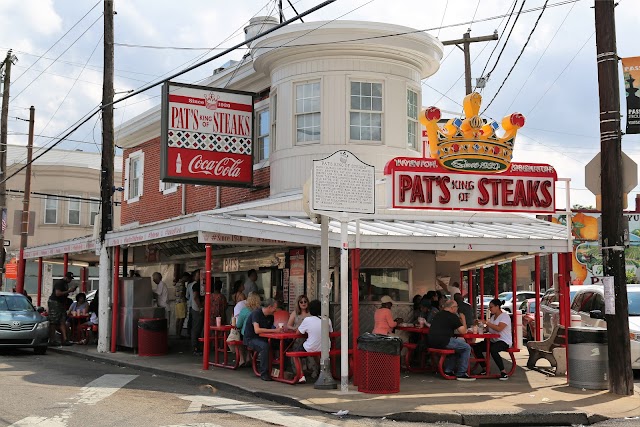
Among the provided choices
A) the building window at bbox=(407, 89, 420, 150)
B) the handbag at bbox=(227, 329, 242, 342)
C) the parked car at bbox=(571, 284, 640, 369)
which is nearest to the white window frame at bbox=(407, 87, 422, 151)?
the building window at bbox=(407, 89, 420, 150)

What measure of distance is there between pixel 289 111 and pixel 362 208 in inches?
260

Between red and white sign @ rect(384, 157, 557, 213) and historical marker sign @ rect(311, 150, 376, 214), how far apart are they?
65.3 inches

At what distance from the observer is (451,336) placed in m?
13.4

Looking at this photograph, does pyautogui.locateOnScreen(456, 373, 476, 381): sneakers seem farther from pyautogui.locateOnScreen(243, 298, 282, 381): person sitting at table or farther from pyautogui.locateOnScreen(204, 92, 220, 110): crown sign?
pyautogui.locateOnScreen(204, 92, 220, 110): crown sign

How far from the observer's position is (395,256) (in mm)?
16188

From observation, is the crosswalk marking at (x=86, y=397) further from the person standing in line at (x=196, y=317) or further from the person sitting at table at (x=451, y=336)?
the person sitting at table at (x=451, y=336)

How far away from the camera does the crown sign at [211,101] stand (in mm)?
18312

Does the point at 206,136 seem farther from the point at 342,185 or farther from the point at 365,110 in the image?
the point at 342,185

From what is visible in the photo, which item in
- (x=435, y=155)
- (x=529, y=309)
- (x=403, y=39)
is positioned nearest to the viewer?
(x=435, y=155)

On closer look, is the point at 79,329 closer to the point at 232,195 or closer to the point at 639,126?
the point at 232,195

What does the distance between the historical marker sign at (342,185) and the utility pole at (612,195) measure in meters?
3.44

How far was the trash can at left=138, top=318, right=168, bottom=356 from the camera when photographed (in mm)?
17625

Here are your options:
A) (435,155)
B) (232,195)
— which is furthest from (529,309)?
(435,155)

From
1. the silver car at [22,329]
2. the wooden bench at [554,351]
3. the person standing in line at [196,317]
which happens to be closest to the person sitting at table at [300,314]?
the wooden bench at [554,351]
